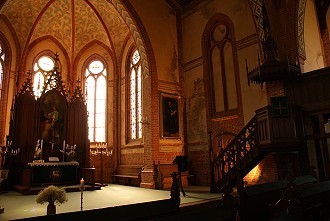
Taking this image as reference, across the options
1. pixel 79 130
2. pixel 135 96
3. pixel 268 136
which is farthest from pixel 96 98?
pixel 268 136

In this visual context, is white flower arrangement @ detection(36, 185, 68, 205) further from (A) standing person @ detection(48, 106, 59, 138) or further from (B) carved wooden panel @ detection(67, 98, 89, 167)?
(A) standing person @ detection(48, 106, 59, 138)

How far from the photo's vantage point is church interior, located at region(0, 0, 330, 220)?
959 centimetres

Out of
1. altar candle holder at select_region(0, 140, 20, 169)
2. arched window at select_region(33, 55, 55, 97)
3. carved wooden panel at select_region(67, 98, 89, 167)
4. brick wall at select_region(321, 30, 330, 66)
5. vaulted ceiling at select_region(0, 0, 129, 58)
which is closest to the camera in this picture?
altar candle holder at select_region(0, 140, 20, 169)

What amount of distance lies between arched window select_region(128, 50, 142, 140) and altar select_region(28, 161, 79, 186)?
444 cm

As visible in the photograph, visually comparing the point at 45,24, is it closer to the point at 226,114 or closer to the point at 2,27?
the point at 2,27

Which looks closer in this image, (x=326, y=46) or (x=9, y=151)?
(x=9, y=151)

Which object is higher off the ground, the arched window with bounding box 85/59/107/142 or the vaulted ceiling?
the vaulted ceiling

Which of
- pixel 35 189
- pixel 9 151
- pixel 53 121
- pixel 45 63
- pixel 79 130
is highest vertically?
pixel 45 63

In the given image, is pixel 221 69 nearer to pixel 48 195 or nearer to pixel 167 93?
pixel 167 93

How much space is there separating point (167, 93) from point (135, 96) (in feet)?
10.7

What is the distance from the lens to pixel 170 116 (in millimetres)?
13719

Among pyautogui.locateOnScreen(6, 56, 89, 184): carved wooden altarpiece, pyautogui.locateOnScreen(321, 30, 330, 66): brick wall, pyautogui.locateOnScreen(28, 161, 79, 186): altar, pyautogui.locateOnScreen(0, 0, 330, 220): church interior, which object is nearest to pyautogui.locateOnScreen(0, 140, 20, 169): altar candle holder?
pyautogui.locateOnScreen(0, 0, 330, 220): church interior

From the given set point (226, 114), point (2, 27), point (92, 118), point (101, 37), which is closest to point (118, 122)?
point (92, 118)

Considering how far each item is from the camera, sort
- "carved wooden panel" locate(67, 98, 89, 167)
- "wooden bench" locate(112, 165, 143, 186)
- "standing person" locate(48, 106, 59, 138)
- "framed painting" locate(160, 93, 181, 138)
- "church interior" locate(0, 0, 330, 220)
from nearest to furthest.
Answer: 1. "church interior" locate(0, 0, 330, 220)
2. "framed painting" locate(160, 93, 181, 138)
3. "standing person" locate(48, 106, 59, 138)
4. "carved wooden panel" locate(67, 98, 89, 167)
5. "wooden bench" locate(112, 165, 143, 186)
